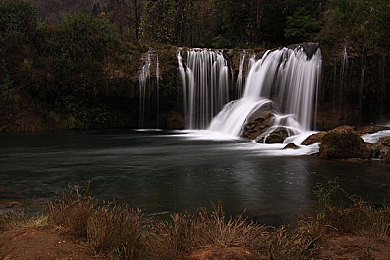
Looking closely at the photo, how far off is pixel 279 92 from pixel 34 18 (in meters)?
16.5

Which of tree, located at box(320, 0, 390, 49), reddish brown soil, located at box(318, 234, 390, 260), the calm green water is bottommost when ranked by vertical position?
the calm green water

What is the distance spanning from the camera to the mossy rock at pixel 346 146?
11.2 meters

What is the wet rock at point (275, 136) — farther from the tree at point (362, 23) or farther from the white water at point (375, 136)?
the tree at point (362, 23)

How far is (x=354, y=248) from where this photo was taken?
364 cm

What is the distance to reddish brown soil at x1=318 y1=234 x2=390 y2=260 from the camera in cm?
342

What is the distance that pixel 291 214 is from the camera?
19.5 feet

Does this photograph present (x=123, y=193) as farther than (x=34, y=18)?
No

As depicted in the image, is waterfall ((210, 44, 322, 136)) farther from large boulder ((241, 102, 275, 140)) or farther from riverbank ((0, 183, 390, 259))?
riverbank ((0, 183, 390, 259))

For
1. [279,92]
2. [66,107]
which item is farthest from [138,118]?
[279,92]

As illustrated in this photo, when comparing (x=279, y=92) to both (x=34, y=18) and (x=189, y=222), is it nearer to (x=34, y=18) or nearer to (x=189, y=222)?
(x=34, y=18)

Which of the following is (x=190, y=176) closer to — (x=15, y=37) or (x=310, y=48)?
(x=310, y=48)

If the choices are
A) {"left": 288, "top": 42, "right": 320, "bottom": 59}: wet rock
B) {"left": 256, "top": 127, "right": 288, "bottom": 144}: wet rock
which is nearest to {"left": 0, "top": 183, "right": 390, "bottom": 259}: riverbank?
{"left": 256, "top": 127, "right": 288, "bottom": 144}: wet rock

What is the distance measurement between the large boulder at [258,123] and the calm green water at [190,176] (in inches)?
108

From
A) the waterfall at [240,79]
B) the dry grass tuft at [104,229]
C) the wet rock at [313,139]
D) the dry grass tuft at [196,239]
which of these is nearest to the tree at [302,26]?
the waterfall at [240,79]
